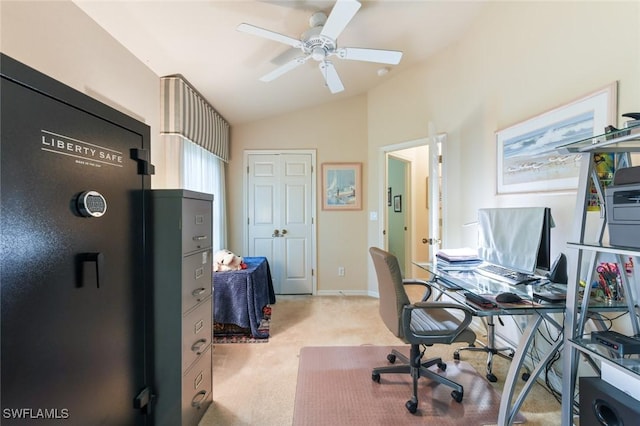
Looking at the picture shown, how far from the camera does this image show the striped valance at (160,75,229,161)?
2.48 meters

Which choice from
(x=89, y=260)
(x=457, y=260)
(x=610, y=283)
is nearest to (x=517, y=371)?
(x=610, y=283)

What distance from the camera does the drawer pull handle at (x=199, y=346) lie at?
1.53m

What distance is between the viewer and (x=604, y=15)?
5.04 feet

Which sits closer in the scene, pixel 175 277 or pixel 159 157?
pixel 175 277

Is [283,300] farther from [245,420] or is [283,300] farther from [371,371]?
[245,420]

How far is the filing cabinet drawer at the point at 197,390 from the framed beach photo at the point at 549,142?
7.23 ft

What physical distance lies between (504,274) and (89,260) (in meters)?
2.29

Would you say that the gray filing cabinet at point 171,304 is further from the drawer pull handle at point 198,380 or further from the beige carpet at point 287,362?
the beige carpet at point 287,362

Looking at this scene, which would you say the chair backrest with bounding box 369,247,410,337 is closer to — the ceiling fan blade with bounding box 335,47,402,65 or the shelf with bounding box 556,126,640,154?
the shelf with bounding box 556,126,640,154

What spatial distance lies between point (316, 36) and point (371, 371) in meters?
2.38

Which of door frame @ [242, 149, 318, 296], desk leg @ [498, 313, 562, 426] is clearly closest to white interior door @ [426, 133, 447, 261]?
desk leg @ [498, 313, 562, 426]

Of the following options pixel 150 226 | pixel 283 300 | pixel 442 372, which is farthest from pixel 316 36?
pixel 283 300

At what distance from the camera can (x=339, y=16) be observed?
1608 millimetres

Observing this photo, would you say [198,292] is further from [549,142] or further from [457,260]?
[549,142]
